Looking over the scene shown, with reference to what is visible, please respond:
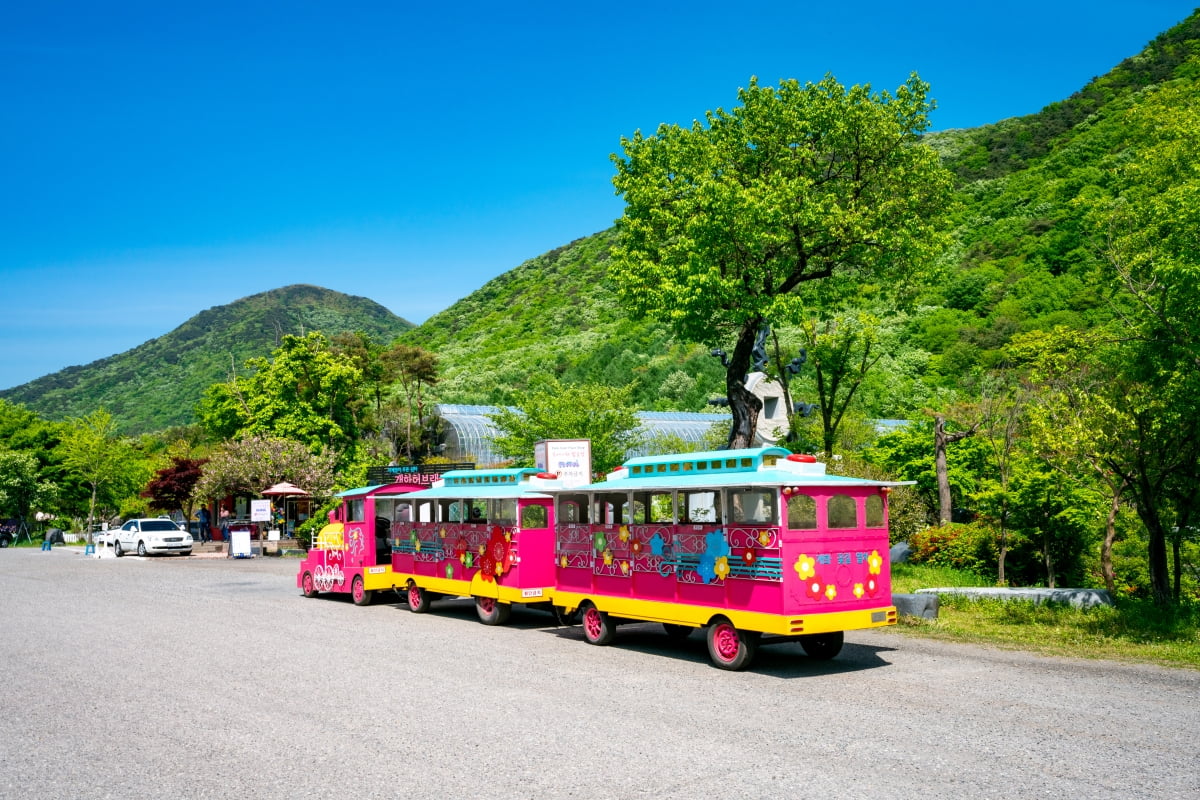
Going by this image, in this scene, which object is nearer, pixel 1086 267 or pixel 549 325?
pixel 1086 267

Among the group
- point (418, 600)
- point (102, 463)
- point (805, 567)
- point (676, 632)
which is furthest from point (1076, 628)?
point (102, 463)

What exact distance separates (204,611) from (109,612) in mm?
1999

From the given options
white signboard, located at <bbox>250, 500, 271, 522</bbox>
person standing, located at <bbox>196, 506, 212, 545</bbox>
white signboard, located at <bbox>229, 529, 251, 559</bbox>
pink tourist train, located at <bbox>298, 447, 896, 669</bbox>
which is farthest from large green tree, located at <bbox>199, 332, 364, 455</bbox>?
pink tourist train, located at <bbox>298, 447, 896, 669</bbox>

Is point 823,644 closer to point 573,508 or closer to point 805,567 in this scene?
point 805,567

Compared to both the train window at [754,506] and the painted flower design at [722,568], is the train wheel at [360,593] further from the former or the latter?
the train window at [754,506]

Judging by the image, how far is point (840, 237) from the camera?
76.7 ft

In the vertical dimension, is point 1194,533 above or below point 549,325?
below

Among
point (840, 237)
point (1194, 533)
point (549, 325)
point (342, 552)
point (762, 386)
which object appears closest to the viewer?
point (1194, 533)

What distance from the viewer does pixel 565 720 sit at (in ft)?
29.9

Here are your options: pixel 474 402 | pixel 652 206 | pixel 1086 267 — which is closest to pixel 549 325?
pixel 474 402

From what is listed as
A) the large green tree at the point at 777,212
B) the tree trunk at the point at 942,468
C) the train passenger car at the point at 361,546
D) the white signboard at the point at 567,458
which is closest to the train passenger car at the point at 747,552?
the white signboard at the point at 567,458

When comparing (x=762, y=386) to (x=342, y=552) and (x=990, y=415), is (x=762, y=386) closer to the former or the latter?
(x=990, y=415)

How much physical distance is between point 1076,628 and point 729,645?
19.9 feet

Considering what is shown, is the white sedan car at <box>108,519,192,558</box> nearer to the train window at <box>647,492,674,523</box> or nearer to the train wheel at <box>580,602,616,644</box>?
the train wheel at <box>580,602,616,644</box>
